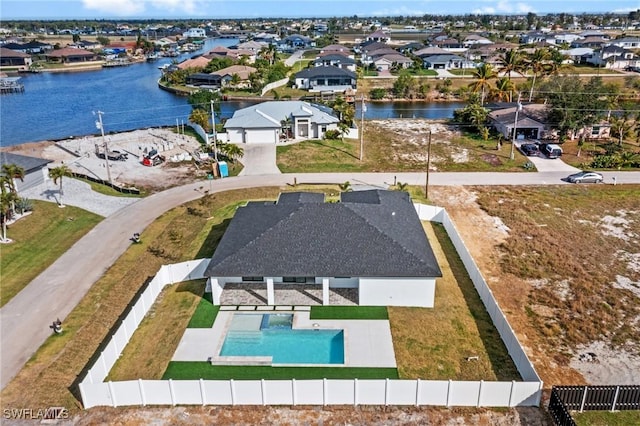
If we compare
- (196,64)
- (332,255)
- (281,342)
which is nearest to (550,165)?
(332,255)

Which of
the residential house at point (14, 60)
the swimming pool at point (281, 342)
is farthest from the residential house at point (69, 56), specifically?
the swimming pool at point (281, 342)

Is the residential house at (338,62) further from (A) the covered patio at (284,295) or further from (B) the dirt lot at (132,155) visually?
(A) the covered patio at (284,295)

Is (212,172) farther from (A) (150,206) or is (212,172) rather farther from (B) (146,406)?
(B) (146,406)

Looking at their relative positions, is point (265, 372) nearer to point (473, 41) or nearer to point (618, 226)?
point (618, 226)

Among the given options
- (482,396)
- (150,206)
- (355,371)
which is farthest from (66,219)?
(482,396)

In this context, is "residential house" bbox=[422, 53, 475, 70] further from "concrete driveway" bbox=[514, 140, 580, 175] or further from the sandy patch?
the sandy patch

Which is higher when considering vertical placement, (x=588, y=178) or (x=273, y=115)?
(x=273, y=115)
